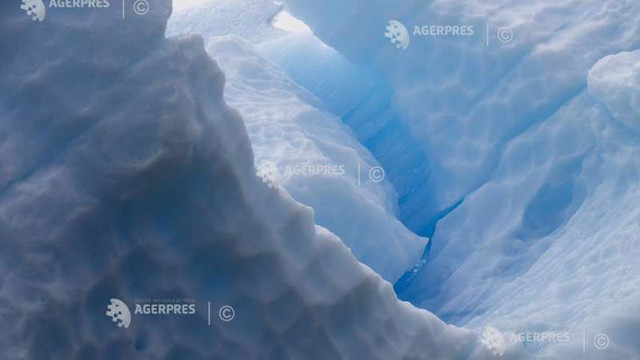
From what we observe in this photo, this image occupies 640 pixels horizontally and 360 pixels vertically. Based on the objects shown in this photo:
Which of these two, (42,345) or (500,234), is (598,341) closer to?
(500,234)

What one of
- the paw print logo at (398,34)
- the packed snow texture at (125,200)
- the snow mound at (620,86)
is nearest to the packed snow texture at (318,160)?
the paw print logo at (398,34)

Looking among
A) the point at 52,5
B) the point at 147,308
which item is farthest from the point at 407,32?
the point at 147,308

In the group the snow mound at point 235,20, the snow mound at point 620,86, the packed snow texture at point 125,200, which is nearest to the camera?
the packed snow texture at point 125,200

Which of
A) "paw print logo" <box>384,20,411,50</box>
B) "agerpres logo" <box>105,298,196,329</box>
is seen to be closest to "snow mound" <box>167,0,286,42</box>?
"paw print logo" <box>384,20,411,50</box>

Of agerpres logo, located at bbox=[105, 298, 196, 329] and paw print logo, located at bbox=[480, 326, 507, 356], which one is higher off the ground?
agerpres logo, located at bbox=[105, 298, 196, 329]

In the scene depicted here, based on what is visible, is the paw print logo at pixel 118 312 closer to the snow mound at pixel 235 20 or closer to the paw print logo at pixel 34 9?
the paw print logo at pixel 34 9

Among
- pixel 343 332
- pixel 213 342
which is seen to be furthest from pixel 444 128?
pixel 213 342

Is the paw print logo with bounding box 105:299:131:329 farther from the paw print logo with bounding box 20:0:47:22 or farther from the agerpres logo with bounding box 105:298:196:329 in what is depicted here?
the paw print logo with bounding box 20:0:47:22
